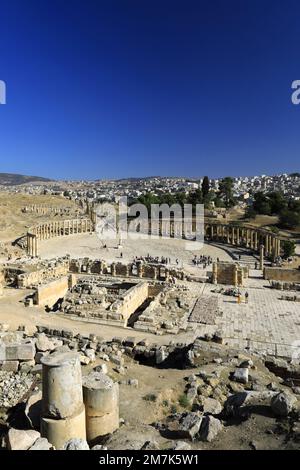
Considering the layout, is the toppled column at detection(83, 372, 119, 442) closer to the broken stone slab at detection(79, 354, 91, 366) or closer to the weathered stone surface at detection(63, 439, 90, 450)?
the weathered stone surface at detection(63, 439, 90, 450)

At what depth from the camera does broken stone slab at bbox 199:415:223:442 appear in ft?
22.9

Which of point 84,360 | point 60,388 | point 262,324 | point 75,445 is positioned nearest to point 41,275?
point 262,324

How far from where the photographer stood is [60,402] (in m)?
→ 6.96

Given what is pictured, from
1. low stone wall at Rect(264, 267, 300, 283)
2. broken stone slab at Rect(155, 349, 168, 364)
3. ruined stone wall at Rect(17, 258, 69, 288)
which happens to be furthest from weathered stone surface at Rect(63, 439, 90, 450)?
low stone wall at Rect(264, 267, 300, 283)

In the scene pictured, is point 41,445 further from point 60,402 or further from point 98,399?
point 98,399

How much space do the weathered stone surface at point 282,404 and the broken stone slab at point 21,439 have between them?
4.62 m

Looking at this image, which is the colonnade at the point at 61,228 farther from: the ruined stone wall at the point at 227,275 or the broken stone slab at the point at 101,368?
the broken stone slab at the point at 101,368

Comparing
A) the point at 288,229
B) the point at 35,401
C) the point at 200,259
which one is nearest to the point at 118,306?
the point at 35,401

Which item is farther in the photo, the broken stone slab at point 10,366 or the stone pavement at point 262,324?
the stone pavement at point 262,324

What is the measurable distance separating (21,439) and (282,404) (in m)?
4.99

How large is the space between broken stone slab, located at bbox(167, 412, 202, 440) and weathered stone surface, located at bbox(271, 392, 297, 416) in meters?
1.54

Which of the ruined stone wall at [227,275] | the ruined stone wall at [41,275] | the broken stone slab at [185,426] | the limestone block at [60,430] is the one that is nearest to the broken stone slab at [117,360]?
the broken stone slab at [185,426]

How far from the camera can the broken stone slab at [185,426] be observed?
716 centimetres

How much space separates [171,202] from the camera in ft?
242
